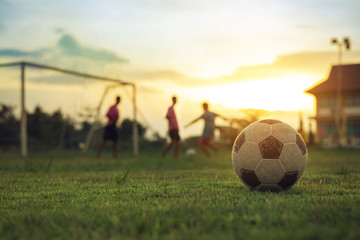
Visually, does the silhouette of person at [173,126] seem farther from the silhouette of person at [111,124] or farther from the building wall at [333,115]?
the building wall at [333,115]

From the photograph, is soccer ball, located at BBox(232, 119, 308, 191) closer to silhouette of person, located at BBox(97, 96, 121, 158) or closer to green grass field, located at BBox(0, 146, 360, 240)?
green grass field, located at BBox(0, 146, 360, 240)

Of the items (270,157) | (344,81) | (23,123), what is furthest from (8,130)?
(344,81)

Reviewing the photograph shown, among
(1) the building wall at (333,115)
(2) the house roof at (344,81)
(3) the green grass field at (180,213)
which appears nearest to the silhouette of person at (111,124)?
(3) the green grass field at (180,213)

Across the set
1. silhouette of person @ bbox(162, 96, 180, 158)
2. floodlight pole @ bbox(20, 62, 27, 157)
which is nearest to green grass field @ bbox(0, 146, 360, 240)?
silhouette of person @ bbox(162, 96, 180, 158)

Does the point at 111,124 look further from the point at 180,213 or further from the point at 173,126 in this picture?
the point at 180,213

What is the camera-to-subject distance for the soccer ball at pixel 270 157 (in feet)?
14.0

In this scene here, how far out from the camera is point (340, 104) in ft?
117

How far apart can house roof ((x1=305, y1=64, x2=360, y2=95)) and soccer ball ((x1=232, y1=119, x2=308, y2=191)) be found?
3345 centimetres

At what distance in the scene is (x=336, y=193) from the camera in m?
4.30

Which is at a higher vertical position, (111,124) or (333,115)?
(333,115)

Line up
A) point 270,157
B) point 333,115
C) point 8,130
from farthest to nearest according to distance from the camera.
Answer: point 333,115
point 8,130
point 270,157

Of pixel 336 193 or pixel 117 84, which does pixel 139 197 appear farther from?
pixel 117 84

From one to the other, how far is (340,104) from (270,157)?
3471 centimetres

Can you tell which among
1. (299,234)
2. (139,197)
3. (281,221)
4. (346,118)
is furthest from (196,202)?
(346,118)
